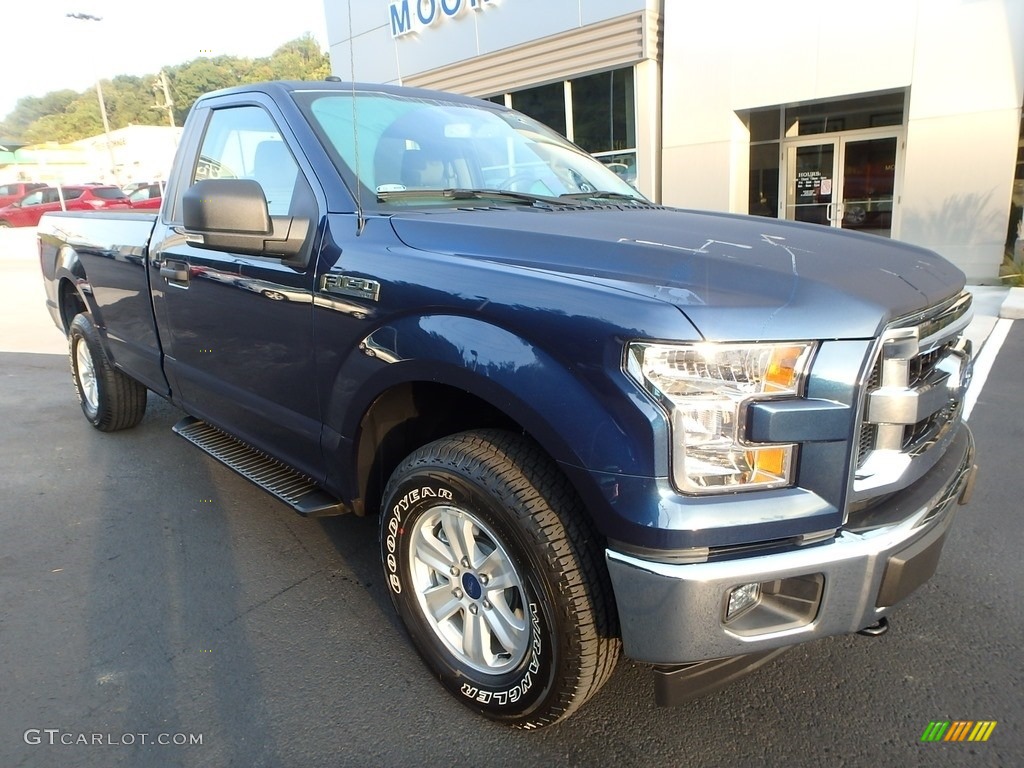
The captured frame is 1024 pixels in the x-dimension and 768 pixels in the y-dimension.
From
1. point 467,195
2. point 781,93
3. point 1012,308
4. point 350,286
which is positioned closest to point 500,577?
point 350,286

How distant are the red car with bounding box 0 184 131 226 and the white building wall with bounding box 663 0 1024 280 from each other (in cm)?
1996

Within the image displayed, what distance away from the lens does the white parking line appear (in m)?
5.05

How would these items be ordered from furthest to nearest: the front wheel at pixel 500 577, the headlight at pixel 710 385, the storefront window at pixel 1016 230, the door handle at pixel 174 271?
the storefront window at pixel 1016 230
the door handle at pixel 174 271
the front wheel at pixel 500 577
the headlight at pixel 710 385

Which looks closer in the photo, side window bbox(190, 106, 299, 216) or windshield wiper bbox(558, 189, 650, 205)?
side window bbox(190, 106, 299, 216)

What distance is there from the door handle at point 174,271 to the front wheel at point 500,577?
1584 mm

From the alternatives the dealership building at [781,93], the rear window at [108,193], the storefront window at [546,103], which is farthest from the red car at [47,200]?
the storefront window at [546,103]

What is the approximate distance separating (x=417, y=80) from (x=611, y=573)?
16.4 metres

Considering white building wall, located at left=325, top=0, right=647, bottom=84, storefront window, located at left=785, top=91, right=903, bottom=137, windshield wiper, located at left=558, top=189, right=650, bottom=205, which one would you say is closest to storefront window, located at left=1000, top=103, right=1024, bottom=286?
storefront window, located at left=785, top=91, right=903, bottom=137

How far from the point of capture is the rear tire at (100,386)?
461 cm

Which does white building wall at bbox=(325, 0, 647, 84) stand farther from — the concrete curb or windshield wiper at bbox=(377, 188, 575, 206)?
windshield wiper at bbox=(377, 188, 575, 206)

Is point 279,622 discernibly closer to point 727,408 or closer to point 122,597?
point 122,597

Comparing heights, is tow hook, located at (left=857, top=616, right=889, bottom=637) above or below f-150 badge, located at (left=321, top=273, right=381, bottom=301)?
below

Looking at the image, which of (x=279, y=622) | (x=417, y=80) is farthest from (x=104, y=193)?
(x=279, y=622)

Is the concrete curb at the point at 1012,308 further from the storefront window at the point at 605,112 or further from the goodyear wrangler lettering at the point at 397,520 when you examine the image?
the goodyear wrangler lettering at the point at 397,520
